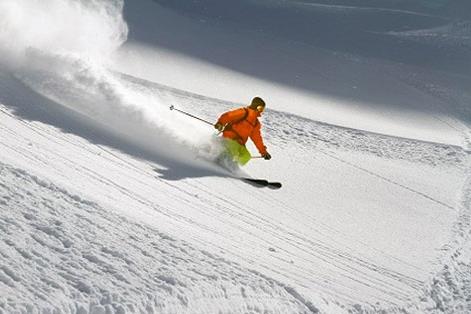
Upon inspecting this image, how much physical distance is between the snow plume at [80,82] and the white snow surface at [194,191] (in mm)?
31

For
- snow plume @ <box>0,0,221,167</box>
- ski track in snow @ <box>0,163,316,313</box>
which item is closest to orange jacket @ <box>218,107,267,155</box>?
snow plume @ <box>0,0,221,167</box>

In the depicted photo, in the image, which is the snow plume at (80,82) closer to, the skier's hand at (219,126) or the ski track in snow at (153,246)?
the skier's hand at (219,126)

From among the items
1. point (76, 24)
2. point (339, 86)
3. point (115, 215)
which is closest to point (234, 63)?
point (339, 86)

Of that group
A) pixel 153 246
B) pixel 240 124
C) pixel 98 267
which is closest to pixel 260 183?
pixel 240 124

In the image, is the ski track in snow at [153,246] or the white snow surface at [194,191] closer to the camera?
the ski track in snow at [153,246]

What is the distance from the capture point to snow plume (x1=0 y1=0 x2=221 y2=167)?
384 inches

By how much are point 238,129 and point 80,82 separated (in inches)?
95.5

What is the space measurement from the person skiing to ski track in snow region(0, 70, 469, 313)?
0.70m

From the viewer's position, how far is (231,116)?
9820 millimetres

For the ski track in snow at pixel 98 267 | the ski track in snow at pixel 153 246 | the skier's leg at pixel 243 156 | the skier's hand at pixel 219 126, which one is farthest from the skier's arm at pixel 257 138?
the ski track in snow at pixel 98 267

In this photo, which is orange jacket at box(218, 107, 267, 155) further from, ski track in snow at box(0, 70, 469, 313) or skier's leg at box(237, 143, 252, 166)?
ski track in snow at box(0, 70, 469, 313)

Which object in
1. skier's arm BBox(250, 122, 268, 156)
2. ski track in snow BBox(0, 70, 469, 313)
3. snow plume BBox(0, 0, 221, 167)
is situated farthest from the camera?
skier's arm BBox(250, 122, 268, 156)

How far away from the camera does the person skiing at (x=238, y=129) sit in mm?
9789

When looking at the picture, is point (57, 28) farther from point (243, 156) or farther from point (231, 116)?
point (243, 156)
